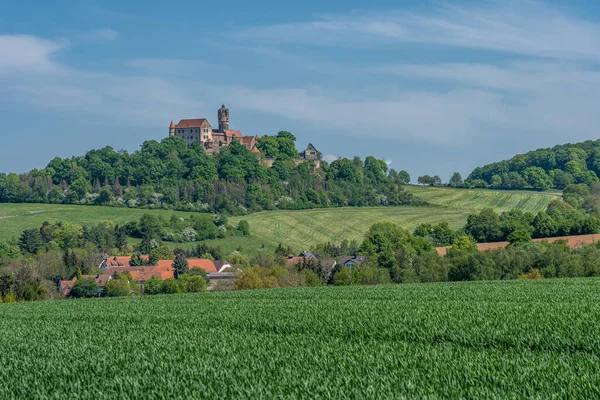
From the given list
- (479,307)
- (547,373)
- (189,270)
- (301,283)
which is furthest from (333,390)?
(189,270)

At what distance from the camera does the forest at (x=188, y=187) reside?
16700 centimetres

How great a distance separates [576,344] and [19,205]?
15741cm

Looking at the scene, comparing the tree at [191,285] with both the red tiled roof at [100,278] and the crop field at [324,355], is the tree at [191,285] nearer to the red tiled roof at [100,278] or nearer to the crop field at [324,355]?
the red tiled roof at [100,278]

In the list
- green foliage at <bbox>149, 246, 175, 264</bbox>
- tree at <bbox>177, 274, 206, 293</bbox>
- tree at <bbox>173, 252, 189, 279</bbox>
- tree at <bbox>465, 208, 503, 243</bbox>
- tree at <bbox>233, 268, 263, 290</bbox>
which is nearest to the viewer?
tree at <bbox>233, 268, 263, 290</bbox>

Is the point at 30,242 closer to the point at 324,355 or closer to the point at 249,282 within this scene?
the point at 249,282

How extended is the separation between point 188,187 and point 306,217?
106ft

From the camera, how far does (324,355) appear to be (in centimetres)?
1762

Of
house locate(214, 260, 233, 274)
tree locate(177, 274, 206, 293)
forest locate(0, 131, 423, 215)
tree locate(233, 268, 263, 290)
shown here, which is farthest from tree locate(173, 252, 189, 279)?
forest locate(0, 131, 423, 215)

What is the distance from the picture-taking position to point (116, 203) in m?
165

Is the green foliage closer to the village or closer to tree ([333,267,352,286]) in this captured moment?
the village

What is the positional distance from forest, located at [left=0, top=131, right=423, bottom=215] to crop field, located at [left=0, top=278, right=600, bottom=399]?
13222 cm

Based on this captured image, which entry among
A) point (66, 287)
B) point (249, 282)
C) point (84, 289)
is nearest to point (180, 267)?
point (66, 287)

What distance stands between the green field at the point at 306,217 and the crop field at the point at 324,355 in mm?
106827

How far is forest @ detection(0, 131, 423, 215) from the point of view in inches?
6575
